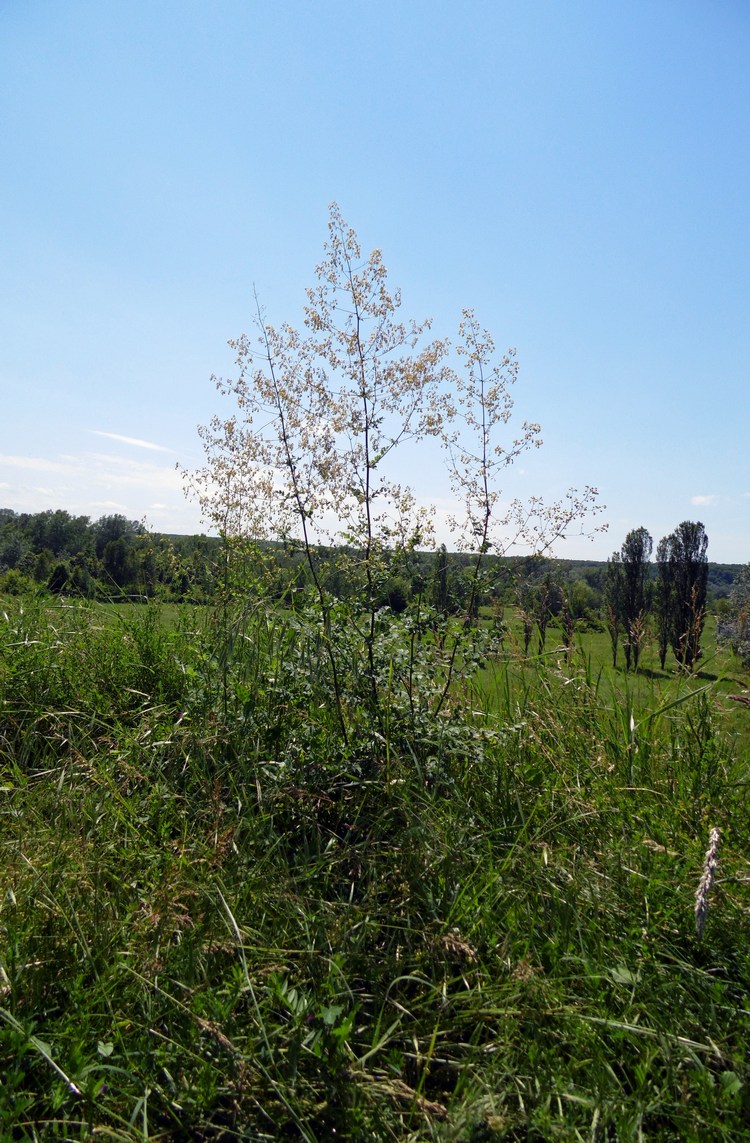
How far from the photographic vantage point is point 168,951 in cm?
198

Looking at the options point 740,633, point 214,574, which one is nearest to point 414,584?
point 214,574

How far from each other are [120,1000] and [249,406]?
2.57m

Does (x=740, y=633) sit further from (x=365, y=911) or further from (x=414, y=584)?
(x=365, y=911)

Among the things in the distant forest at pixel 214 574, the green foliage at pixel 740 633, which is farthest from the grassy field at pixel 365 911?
the green foliage at pixel 740 633

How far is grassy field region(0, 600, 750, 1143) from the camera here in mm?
1596

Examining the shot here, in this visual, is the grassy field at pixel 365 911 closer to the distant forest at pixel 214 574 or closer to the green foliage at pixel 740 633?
the distant forest at pixel 214 574

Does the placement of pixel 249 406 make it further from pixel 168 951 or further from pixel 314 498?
pixel 168 951

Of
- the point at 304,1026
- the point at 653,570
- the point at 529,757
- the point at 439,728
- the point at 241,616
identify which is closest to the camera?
the point at 304,1026

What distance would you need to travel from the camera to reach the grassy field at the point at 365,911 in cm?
160

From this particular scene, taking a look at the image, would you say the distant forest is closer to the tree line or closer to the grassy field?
the tree line

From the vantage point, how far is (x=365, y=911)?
2.18m

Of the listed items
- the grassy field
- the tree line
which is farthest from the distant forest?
the grassy field

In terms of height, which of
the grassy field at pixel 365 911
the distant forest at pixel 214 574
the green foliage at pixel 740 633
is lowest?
the grassy field at pixel 365 911

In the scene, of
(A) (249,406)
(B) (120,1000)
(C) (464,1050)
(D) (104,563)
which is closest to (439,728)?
(C) (464,1050)
